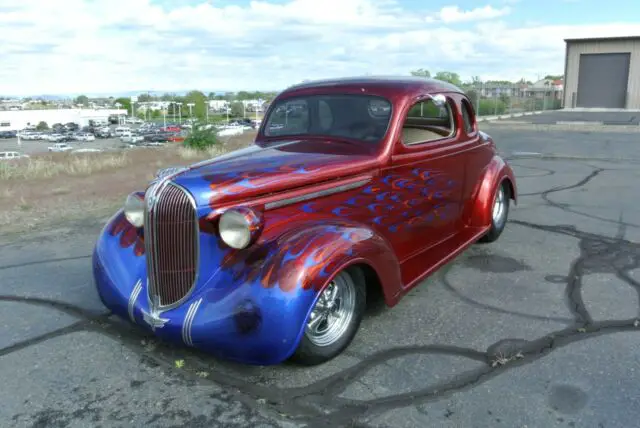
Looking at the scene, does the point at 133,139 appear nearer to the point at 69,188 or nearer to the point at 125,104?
the point at 69,188

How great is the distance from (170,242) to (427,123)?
2824mm

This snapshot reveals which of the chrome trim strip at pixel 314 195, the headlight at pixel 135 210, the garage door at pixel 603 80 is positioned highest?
the garage door at pixel 603 80

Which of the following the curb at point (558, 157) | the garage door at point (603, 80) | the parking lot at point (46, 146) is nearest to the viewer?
the curb at point (558, 157)

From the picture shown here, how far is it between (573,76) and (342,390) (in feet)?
149

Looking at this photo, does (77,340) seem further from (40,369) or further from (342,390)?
(342,390)

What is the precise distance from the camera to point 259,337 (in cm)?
289

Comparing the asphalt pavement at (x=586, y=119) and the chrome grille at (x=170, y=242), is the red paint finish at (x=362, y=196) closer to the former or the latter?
the chrome grille at (x=170, y=242)

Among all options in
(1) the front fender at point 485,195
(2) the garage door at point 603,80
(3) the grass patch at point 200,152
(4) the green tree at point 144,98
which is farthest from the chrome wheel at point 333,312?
(4) the green tree at point 144,98

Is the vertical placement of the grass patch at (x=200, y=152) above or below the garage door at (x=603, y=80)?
below

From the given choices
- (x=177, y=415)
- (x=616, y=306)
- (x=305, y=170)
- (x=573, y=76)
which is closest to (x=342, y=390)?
(x=177, y=415)

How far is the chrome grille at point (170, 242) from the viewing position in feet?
10.5

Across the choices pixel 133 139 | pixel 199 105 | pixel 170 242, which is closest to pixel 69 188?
pixel 170 242

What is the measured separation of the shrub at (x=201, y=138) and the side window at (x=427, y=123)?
13.5 m

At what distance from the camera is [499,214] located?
5.98m
